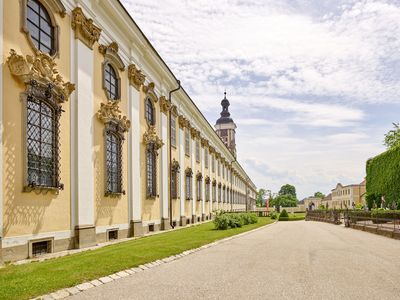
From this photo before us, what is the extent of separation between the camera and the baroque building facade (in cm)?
1109

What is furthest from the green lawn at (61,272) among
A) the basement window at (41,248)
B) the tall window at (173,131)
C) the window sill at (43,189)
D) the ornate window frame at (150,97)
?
the tall window at (173,131)

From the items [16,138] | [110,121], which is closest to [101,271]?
[16,138]

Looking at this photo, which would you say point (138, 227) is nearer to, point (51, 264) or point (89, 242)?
point (89, 242)

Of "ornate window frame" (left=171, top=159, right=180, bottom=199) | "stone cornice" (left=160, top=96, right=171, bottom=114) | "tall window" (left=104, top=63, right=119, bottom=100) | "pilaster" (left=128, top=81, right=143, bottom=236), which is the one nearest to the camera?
"tall window" (left=104, top=63, right=119, bottom=100)

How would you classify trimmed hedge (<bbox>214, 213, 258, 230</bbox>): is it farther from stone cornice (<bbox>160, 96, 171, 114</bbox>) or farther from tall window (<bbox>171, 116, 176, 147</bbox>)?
stone cornice (<bbox>160, 96, 171, 114</bbox>)

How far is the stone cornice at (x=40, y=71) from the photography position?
11039mm

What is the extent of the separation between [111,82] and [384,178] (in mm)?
34018

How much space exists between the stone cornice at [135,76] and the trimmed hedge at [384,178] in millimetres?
28717

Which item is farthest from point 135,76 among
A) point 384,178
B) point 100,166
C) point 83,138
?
point 384,178

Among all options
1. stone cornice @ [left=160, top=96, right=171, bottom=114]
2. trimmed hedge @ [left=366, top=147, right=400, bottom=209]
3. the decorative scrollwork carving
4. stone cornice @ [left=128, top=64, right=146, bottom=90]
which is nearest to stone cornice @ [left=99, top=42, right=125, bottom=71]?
stone cornice @ [left=128, top=64, right=146, bottom=90]

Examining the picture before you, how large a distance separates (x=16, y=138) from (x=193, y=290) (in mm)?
6466

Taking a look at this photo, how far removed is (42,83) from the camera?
1211cm

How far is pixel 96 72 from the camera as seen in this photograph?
53.3 ft

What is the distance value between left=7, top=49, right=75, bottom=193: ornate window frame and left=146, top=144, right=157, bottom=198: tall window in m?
9.70
